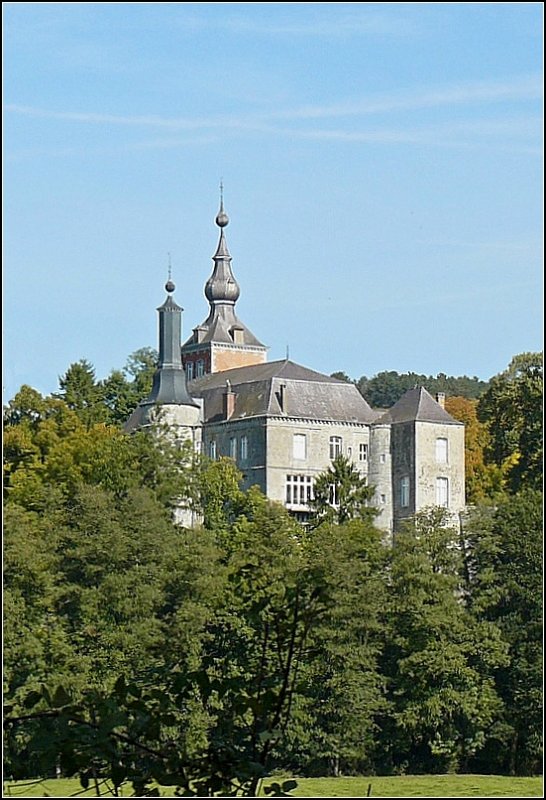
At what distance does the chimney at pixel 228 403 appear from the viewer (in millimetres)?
39959

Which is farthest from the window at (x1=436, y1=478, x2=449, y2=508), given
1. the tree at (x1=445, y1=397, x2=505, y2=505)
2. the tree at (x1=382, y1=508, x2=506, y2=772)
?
the tree at (x1=382, y1=508, x2=506, y2=772)

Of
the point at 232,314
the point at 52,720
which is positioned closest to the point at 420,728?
the point at 52,720

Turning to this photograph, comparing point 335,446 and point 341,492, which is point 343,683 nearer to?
point 341,492

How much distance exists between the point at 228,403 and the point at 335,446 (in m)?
3.52

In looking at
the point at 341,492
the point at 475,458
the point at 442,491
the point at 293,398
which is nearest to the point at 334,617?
the point at 341,492

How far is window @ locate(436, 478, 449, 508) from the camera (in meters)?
37.6

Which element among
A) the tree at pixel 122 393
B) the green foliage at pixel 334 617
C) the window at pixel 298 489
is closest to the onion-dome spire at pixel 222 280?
the tree at pixel 122 393

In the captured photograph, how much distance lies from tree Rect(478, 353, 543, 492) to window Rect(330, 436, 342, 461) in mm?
4522

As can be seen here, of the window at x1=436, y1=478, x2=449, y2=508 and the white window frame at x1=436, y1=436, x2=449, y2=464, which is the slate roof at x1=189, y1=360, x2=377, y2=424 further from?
the window at x1=436, y1=478, x2=449, y2=508

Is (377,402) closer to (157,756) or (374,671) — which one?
(374,671)

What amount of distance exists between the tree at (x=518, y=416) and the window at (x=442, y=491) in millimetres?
1837

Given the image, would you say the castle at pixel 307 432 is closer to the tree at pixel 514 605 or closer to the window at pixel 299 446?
the window at pixel 299 446

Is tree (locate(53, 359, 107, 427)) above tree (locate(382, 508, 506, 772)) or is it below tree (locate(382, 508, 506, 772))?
above

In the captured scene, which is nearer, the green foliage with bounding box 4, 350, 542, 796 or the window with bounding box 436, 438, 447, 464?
the green foliage with bounding box 4, 350, 542, 796
